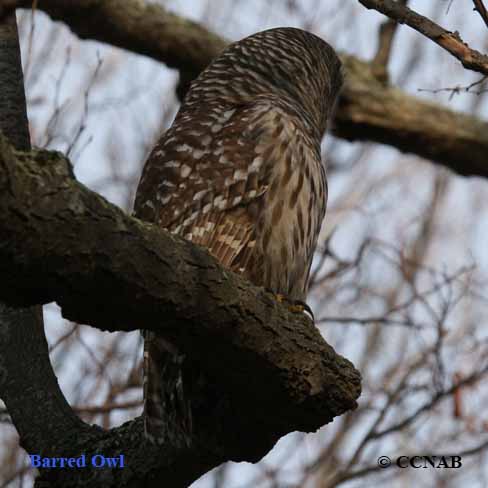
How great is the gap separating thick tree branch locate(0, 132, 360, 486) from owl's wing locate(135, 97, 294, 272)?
0.96 meters

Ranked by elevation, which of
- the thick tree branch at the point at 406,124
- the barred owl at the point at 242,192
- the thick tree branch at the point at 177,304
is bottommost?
the thick tree branch at the point at 177,304

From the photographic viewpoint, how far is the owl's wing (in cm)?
491

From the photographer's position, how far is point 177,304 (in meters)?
3.32

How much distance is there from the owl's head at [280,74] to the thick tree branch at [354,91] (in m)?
1.31

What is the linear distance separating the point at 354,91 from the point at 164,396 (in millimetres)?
4827

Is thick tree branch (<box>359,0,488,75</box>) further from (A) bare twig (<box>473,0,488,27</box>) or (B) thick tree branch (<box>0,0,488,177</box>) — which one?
(B) thick tree branch (<box>0,0,488,177</box>)

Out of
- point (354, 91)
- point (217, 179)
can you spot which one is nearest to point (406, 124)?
point (354, 91)

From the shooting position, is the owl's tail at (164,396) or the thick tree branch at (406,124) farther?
the thick tree branch at (406,124)

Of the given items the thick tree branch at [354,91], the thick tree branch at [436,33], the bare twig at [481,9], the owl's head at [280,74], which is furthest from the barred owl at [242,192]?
the thick tree branch at [354,91]

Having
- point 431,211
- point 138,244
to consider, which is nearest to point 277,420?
point 138,244

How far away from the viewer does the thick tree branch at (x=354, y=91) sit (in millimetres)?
7871

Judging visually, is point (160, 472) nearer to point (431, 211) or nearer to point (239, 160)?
point (239, 160)

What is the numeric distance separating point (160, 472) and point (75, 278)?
157 centimetres

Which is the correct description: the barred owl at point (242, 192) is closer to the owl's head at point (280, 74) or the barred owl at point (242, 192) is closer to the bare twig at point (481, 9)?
the owl's head at point (280, 74)
